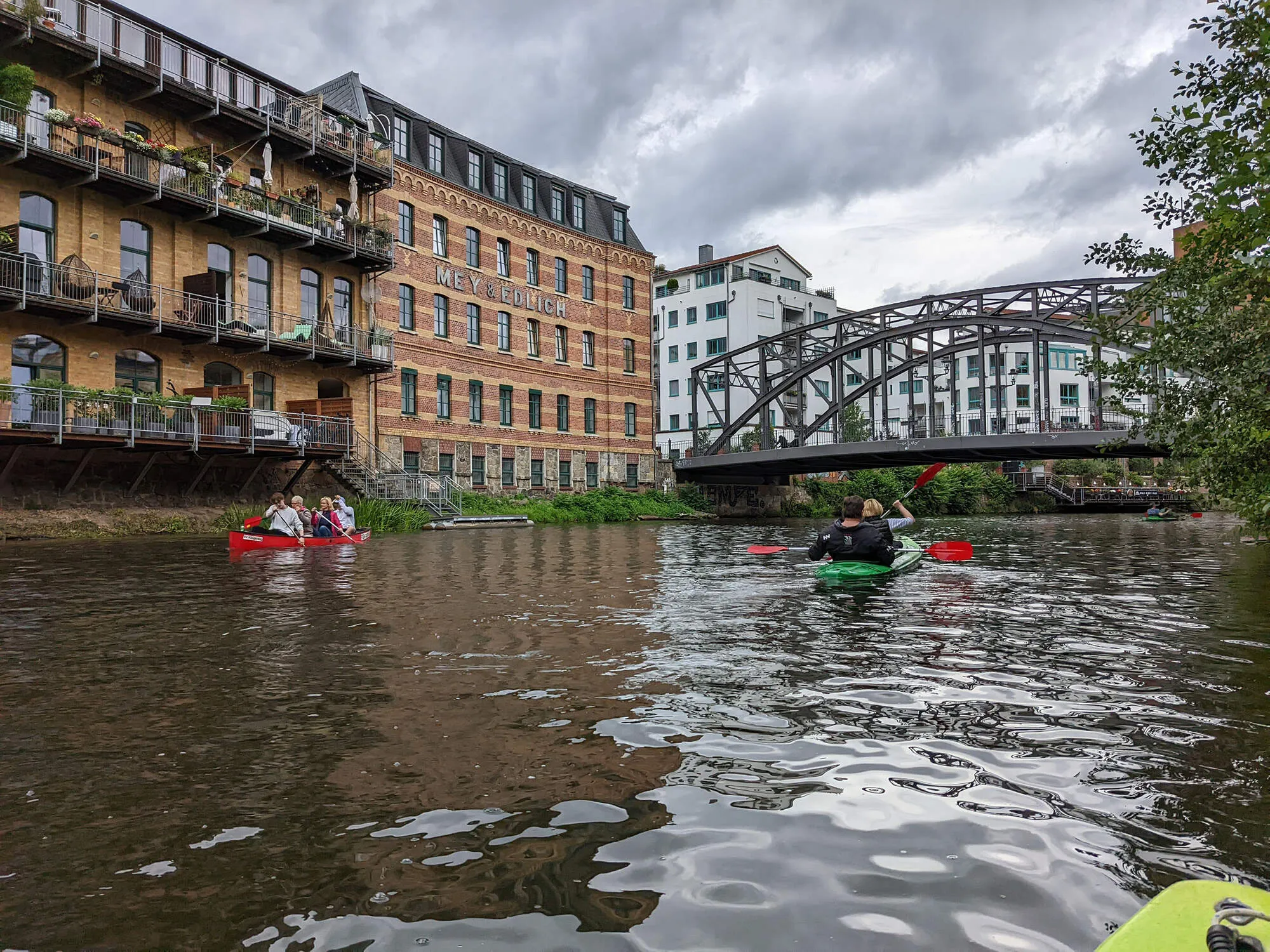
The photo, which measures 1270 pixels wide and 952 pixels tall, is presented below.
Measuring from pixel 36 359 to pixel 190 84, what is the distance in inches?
317

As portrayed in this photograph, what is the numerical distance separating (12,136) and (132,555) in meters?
10.3

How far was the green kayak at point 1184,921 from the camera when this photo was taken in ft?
7.37

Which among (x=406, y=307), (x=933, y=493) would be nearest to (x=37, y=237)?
(x=406, y=307)

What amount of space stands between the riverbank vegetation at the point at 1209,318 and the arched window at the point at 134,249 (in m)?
21.6

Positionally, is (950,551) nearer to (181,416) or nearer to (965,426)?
(181,416)

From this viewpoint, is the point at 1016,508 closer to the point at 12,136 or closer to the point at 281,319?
the point at 281,319

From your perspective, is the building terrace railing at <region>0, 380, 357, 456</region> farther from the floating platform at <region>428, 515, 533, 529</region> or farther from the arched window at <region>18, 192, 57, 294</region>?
the floating platform at <region>428, 515, 533, 529</region>

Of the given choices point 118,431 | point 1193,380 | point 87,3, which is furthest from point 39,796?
point 87,3

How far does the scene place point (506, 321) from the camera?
34688 mm

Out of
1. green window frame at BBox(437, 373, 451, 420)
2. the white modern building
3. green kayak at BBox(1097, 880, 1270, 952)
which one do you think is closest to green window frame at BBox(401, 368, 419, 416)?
green window frame at BBox(437, 373, 451, 420)

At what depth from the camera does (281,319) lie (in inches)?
1006

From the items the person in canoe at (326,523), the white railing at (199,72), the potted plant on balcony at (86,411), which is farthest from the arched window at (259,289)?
the person in canoe at (326,523)

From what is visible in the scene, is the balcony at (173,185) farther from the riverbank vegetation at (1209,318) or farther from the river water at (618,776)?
the riverbank vegetation at (1209,318)

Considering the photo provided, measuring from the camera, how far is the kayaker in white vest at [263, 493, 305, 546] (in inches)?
683
